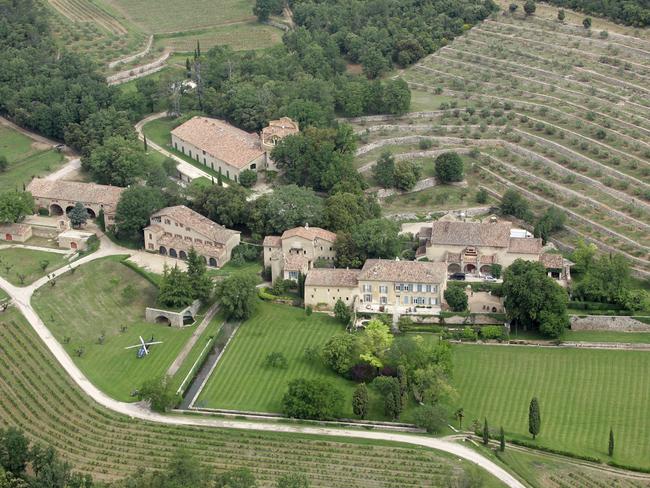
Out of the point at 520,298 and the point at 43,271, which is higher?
the point at 520,298

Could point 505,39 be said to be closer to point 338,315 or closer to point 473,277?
point 473,277

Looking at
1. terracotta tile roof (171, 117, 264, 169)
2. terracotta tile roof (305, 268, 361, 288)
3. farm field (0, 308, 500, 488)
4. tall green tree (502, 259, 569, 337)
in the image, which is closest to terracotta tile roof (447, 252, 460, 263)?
tall green tree (502, 259, 569, 337)

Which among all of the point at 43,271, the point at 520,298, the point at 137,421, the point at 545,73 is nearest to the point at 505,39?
the point at 545,73

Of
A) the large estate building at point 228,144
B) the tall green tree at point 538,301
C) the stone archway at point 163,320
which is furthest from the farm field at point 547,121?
the stone archway at point 163,320

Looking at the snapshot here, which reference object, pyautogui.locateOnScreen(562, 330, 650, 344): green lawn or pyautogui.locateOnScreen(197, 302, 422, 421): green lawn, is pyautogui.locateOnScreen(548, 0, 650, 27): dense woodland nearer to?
pyautogui.locateOnScreen(562, 330, 650, 344): green lawn

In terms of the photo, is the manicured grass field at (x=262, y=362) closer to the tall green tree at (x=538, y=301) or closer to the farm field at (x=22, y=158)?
the tall green tree at (x=538, y=301)

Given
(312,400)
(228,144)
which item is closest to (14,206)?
(228,144)

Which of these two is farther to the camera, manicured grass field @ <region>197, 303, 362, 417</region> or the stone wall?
the stone wall
